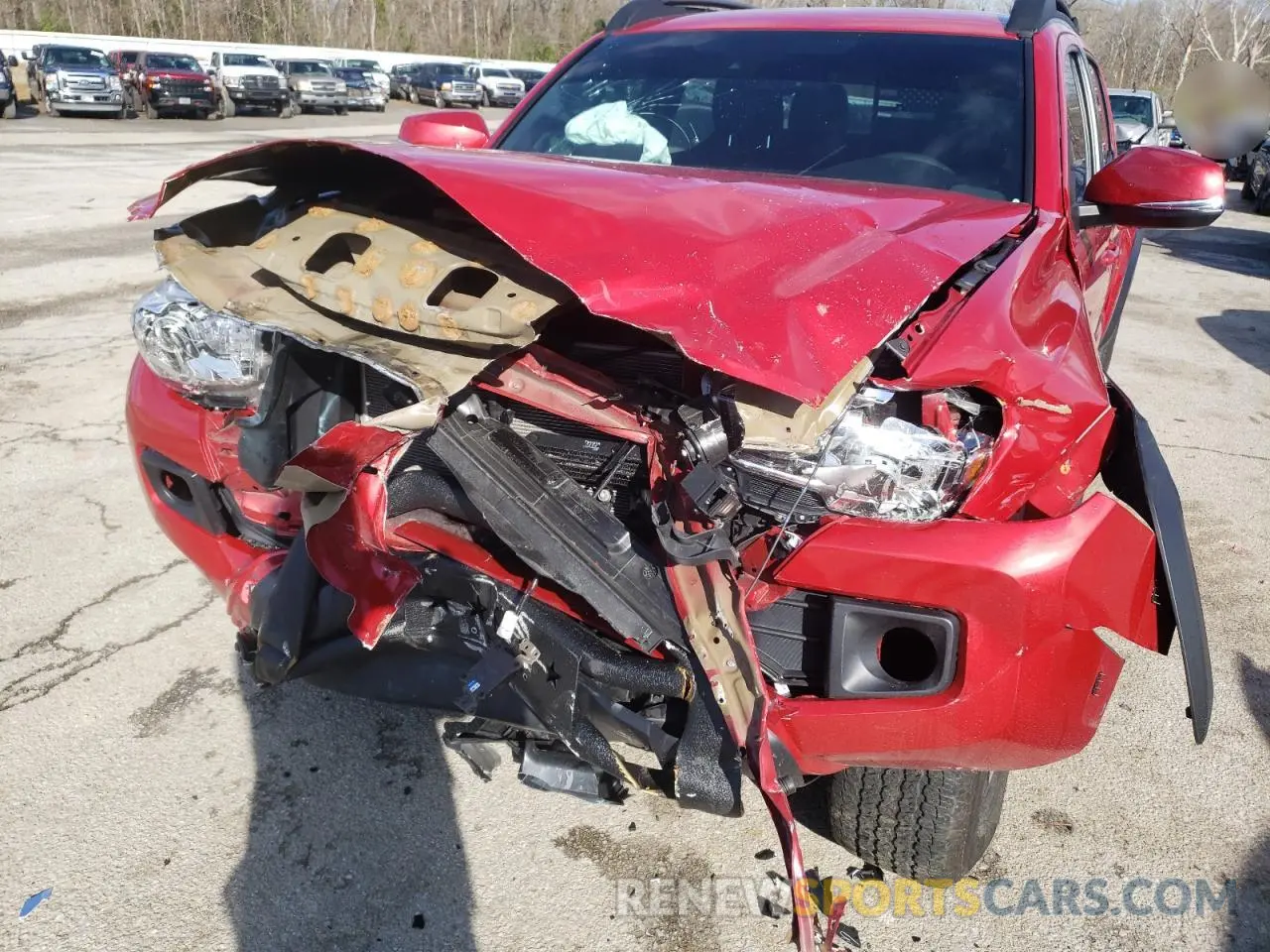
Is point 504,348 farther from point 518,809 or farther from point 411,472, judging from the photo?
point 518,809

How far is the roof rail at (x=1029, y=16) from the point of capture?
307 centimetres

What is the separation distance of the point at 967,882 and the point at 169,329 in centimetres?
230

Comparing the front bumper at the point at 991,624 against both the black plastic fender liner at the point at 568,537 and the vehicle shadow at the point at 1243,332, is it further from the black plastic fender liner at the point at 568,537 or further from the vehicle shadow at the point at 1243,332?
the vehicle shadow at the point at 1243,332

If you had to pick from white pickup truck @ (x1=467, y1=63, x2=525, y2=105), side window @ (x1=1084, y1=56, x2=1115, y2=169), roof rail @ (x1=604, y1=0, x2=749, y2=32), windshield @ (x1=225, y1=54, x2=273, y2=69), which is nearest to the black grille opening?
side window @ (x1=1084, y1=56, x2=1115, y2=169)

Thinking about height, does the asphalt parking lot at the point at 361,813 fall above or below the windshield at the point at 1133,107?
below

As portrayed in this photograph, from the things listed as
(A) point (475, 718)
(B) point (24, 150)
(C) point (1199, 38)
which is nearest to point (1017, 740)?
(A) point (475, 718)

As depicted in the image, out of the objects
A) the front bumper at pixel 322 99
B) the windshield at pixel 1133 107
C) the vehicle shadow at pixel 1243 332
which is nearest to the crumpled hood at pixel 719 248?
the vehicle shadow at pixel 1243 332

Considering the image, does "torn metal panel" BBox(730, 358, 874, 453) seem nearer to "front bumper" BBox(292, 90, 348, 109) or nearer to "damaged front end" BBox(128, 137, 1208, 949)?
"damaged front end" BBox(128, 137, 1208, 949)

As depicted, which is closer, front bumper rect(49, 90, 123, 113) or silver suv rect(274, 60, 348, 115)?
front bumper rect(49, 90, 123, 113)

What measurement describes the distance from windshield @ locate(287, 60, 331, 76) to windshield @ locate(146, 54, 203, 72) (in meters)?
3.83

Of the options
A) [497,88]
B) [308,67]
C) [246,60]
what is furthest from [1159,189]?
[497,88]

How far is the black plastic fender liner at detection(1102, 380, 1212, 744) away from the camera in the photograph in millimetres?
1836

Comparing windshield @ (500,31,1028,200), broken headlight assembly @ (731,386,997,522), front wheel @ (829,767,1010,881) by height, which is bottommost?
front wheel @ (829,767,1010,881)

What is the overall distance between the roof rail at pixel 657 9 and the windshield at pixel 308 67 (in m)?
27.7
